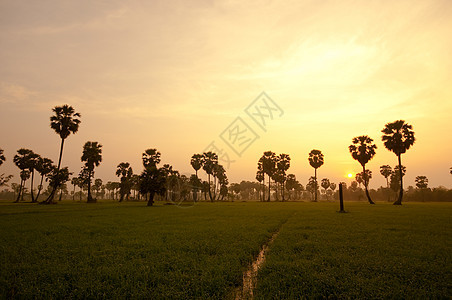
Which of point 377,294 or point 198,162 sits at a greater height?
point 198,162

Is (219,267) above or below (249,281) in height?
above

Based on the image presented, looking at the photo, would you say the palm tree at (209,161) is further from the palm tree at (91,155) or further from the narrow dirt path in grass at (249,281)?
the narrow dirt path in grass at (249,281)

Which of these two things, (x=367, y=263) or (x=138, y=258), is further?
(x=138, y=258)

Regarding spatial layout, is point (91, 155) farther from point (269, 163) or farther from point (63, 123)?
point (269, 163)

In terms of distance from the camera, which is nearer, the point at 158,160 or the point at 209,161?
the point at 158,160

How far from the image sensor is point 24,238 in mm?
16375

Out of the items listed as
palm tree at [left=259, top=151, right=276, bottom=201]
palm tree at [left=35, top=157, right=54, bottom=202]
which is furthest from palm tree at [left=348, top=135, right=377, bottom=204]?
palm tree at [left=35, top=157, right=54, bottom=202]

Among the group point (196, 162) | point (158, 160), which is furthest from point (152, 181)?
point (196, 162)

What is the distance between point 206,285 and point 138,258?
500cm

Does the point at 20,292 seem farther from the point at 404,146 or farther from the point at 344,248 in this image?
the point at 404,146

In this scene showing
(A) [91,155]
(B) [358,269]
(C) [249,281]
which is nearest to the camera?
(C) [249,281]

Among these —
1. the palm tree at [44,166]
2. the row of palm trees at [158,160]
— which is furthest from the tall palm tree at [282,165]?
the palm tree at [44,166]

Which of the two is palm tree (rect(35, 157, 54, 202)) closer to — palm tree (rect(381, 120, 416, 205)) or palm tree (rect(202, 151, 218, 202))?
palm tree (rect(202, 151, 218, 202))

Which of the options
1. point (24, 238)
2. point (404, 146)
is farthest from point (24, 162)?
point (404, 146)
